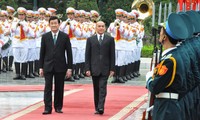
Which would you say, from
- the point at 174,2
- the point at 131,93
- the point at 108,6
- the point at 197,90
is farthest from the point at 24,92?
the point at 108,6

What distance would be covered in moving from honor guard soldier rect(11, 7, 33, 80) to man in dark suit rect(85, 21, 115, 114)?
23.1 ft

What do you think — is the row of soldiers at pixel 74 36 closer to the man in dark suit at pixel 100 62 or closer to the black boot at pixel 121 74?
the black boot at pixel 121 74

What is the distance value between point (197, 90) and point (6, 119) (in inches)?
195

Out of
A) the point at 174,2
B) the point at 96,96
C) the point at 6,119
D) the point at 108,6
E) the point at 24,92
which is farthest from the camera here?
the point at 108,6

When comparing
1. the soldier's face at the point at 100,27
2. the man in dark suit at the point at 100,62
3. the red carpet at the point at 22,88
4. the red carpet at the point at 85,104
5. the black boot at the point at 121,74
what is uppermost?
the soldier's face at the point at 100,27

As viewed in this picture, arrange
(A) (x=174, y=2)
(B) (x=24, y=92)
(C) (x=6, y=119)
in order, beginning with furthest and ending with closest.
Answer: (A) (x=174, y=2)
(B) (x=24, y=92)
(C) (x=6, y=119)

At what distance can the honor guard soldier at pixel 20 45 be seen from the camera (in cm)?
2050

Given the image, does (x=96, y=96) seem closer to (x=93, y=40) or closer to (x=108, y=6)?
(x=93, y=40)

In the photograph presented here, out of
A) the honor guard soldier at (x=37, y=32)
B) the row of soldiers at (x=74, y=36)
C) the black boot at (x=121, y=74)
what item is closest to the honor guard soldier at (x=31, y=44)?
the row of soldiers at (x=74, y=36)

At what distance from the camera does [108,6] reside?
130ft

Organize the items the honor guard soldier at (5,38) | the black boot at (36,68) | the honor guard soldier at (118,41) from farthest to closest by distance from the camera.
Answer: the honor guard soldier at (5,38), the black boot at (36,68), the honor guard soldier at (118,41)

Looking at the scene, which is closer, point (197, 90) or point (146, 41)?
point (197, 90)

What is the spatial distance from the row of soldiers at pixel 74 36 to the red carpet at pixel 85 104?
70.9 inches

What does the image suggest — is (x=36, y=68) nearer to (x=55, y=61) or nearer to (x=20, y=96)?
(x=20, y=96)
